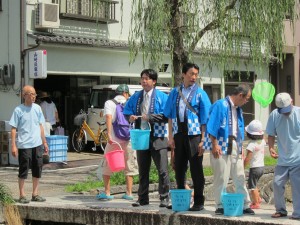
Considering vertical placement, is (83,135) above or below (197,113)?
below

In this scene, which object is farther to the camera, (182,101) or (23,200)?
(23,200)

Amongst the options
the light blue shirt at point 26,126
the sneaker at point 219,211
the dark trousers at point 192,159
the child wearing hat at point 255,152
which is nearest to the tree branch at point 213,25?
the child wearing hat at point 255,152

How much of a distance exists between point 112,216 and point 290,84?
19.3 metres

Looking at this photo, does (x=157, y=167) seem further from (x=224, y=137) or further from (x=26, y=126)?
(x=26, y=126)

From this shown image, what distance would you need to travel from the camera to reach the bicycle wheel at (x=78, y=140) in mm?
18672

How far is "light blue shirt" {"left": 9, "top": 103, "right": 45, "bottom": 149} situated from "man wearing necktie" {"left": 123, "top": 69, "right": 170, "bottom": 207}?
163cm

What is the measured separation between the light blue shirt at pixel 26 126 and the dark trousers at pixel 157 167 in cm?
176

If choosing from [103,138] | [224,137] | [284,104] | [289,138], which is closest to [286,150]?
[289,138]

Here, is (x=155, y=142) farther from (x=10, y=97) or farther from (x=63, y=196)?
(x=10, y=97)

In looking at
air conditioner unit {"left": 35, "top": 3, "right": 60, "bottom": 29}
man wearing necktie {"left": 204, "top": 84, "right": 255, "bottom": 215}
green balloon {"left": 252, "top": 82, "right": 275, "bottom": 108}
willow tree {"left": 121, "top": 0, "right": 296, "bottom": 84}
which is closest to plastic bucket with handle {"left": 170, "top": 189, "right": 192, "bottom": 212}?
man wearing necktie {"left": 204, "top": 84, "right": 255, "bottom": 215}

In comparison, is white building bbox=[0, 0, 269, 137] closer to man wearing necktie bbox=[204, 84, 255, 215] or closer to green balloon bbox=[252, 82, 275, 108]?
green balloon bbox=[252, 82, 275, 108]

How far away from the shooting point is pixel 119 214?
27.0 ft

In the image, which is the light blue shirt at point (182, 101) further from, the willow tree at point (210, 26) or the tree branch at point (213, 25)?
the tree branch at point (213, 25)

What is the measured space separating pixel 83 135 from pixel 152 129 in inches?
406
